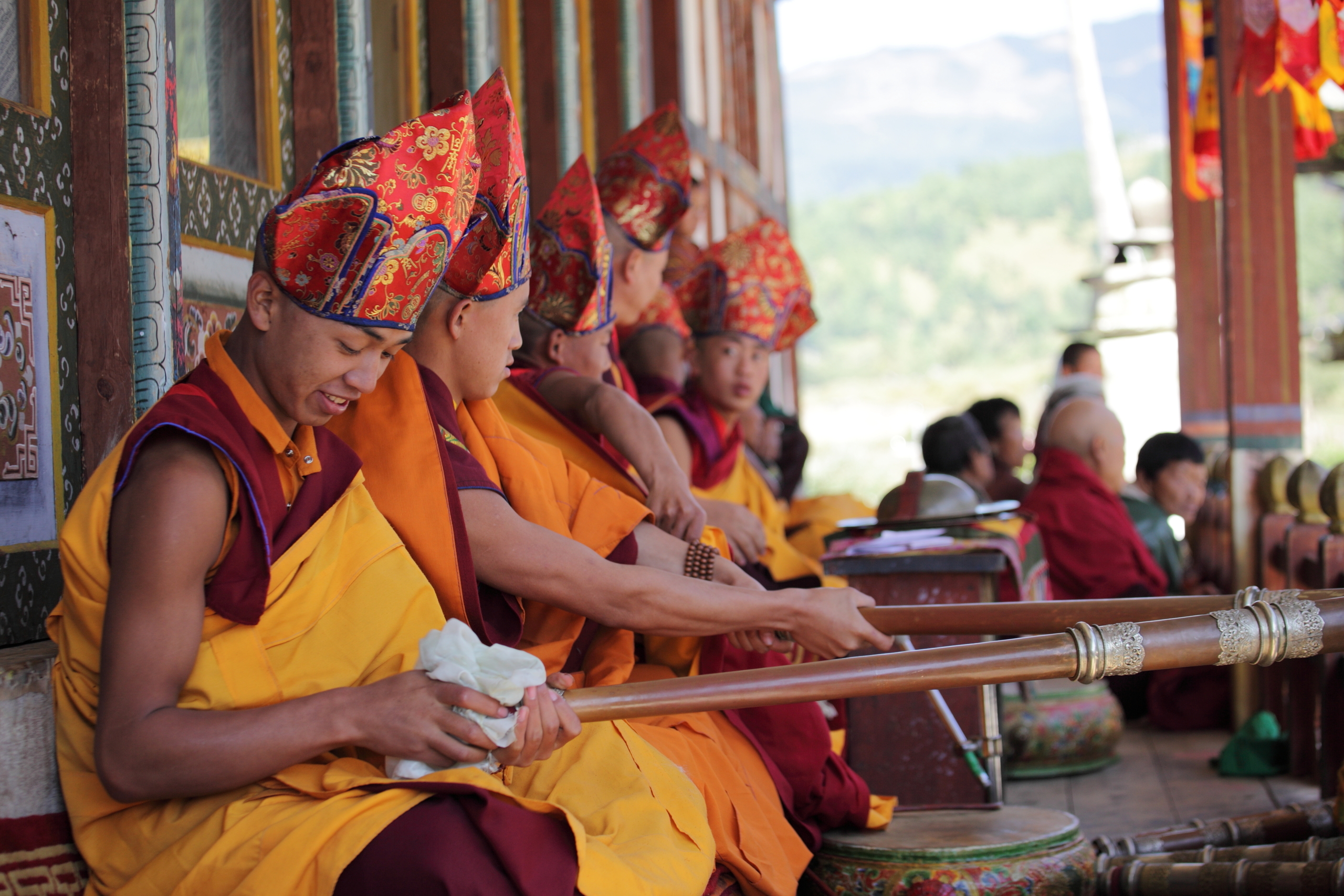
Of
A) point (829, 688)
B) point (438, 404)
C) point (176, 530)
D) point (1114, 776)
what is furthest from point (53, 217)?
point (1114, 776)

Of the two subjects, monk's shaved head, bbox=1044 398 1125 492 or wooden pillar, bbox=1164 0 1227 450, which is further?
wooden pillar, bbox=1164 0 1227 450

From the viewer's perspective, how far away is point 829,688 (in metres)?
1.57

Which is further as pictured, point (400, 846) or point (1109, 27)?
point (1109, 27)

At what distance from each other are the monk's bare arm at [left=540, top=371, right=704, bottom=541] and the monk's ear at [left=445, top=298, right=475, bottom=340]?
61 centimetres

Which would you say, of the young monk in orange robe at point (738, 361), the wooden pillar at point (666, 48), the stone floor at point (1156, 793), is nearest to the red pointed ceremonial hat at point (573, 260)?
the young monk in orange robe at point (738, 361)

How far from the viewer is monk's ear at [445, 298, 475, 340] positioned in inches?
78.7

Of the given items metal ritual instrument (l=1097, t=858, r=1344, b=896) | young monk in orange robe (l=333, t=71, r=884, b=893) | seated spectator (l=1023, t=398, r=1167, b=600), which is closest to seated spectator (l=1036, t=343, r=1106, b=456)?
seated spectator (l=1023, t=398, r=1167, b=600)

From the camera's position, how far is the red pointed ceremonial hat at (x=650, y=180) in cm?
334

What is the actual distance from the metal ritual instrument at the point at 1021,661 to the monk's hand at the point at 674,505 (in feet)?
2.83

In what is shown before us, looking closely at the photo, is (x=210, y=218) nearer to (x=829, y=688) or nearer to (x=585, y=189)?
(x=585, y=189)

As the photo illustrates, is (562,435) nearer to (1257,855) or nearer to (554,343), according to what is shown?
(554,343)

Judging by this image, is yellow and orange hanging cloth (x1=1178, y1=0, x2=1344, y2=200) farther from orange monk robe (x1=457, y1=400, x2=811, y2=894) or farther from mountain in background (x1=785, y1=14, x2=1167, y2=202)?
mountain in background (x1=785, y1=14, x2=1167, y2=202)

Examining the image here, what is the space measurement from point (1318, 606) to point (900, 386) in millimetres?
40587

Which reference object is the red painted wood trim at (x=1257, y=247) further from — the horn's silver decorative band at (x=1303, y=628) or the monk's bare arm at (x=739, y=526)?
the horn's silver decorative band at (x=1303, y=628)
